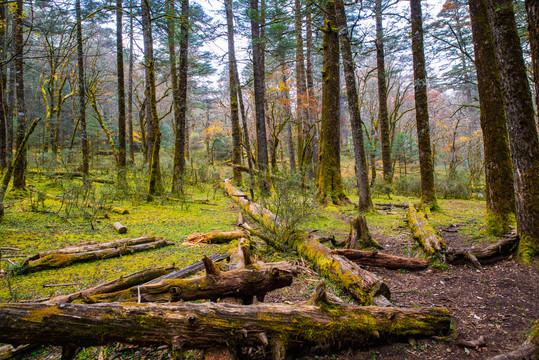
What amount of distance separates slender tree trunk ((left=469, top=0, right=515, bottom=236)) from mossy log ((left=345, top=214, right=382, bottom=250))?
2.23m

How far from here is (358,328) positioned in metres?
2.11

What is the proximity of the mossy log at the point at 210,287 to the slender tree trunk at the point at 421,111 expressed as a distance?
6.23 metres

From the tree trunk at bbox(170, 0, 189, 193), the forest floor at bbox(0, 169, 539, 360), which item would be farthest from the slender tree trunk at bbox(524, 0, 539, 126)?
the tree trunk at bbox(170, 0, 189, 193)

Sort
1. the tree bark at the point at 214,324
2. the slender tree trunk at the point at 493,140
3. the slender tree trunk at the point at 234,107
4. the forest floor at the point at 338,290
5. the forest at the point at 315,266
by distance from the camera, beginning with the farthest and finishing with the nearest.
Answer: the slender tree trunk at the point at 234,107, the slender tree trunk at the point at 493,140, the forest floor at the point at 338,290, the forest at the point at 315,266, the tree bark at the point at 214,324

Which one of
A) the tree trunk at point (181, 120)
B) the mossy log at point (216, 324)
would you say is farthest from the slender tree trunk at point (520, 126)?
the tree trunk at point (181, 120)

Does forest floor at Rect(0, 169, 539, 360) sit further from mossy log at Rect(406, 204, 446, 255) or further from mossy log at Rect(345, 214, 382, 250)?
mossy log at Rect(345, 214, 382, 250)

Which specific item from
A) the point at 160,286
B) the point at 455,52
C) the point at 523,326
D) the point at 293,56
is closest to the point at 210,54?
the point at 293,56

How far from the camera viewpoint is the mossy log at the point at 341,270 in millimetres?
2707

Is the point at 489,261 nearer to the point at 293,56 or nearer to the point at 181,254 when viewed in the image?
the point at 181,254

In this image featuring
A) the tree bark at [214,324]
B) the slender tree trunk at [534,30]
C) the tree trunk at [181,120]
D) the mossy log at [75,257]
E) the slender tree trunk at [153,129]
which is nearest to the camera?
the tree bark at [214,324]

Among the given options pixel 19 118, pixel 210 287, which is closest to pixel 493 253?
pixel 210 287

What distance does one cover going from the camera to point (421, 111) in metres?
7.15

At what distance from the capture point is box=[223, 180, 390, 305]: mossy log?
2707 mm

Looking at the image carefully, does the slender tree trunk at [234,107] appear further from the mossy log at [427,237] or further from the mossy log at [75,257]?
the mossy log at [427,237]
